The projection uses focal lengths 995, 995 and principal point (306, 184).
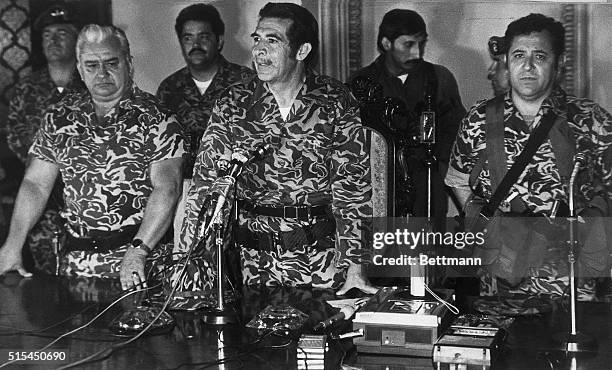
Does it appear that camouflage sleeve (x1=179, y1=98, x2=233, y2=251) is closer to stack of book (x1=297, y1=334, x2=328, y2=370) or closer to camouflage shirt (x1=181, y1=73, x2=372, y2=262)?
camouflage shirt (x1=181, y1=73, x2=372, y2=262)

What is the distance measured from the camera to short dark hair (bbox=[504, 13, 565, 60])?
3088 millimetres

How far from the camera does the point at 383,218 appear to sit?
313cm

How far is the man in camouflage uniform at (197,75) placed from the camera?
3.25m

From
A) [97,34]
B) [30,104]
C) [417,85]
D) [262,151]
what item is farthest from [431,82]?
[30,104]

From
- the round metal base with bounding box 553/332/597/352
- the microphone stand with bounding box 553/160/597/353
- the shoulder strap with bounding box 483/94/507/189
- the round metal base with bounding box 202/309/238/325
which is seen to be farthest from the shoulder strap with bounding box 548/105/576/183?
the round metal base with bounding box 202/309/238/325

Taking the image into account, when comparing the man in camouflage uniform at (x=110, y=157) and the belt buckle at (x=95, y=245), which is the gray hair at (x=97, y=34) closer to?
the man in camouflage uniform at (x=110, y=157)

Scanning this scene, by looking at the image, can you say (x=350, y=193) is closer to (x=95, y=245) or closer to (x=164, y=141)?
(x=164, y=141)

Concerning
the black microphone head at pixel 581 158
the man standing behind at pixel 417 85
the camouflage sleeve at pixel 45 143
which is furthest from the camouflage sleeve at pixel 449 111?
the camouflage sleeve at pixel 45 143

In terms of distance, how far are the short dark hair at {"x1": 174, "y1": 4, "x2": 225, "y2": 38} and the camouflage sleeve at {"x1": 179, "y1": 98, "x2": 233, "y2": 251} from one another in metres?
0.26

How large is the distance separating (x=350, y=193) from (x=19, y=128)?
1.13 meters

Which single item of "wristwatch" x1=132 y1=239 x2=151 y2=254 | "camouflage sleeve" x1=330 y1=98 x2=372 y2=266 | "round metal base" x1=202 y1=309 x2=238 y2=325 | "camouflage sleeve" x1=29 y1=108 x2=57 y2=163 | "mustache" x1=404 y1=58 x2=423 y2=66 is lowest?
"round metal base" x1=202 y1=309 x2=238 y2=325

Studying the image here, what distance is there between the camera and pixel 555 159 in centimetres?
306

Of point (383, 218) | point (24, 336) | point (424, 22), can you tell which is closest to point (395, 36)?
point (424, 22)

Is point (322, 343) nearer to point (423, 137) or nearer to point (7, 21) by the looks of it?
point (423, 137)
